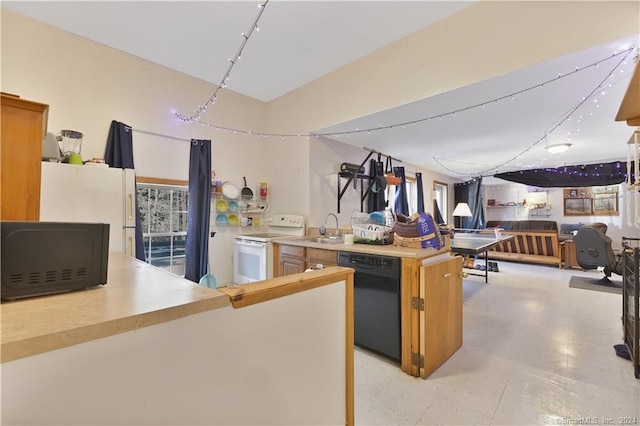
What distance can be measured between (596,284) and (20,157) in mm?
6736

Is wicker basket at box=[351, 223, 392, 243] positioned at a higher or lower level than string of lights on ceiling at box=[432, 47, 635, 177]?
lower

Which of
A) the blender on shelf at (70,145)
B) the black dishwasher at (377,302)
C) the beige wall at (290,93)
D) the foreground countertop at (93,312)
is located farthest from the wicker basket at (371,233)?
the blender on shelf at (70,145)

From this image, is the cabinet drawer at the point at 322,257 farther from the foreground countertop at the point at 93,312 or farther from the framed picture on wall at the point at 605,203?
the framed picture on wall at the point at 605,203

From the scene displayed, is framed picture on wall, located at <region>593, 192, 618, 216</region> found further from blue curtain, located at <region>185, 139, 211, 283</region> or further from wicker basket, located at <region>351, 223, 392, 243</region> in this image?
blue curtain, located at <region>185, 139, 211, 283</region>

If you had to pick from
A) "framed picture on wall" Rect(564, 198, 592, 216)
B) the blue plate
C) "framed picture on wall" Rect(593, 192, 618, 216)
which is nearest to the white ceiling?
the blue plate

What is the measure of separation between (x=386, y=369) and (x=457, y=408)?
0.56m

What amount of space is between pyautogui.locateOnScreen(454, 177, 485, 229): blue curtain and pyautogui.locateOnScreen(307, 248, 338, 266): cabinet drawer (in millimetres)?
6638

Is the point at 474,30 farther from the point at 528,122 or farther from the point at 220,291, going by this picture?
the point at 220,291

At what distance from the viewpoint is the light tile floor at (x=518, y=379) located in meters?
1.64

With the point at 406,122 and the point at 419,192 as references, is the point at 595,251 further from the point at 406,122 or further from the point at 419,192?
the point at 406,122

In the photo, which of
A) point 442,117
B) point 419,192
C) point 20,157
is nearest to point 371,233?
point 442,117

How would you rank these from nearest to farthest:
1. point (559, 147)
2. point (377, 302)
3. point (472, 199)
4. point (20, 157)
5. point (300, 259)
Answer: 1. point (20, 157)
2. point (377, 302)
3. point (300, 259)
4. point (559, 147)
5. point (472, 199)

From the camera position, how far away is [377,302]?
7.36 ft

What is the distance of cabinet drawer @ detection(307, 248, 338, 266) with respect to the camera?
102 inches
